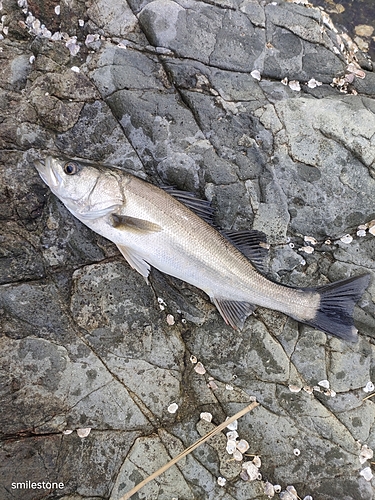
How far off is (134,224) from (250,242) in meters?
1.20

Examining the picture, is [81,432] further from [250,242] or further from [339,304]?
[339,304]

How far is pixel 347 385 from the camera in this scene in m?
4.68

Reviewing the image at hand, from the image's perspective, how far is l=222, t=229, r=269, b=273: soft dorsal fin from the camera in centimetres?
→ 452

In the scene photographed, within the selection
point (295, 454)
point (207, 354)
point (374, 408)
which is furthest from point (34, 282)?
point (374, 408)

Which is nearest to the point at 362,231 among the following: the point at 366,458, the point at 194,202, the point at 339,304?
the point at 339,304

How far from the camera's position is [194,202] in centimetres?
454

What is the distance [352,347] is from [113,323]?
255cm


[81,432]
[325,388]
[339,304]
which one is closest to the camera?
[81,432]

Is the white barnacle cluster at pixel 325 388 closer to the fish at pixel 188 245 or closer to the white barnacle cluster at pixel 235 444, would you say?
the fish at pixel 188 245

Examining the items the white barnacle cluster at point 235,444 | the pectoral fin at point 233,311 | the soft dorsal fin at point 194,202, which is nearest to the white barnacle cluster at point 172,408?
the white barnacle cluster at point 235,444

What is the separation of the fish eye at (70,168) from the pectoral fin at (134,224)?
0.56 meters

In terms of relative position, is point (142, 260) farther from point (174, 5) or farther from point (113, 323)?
point (174, 5)

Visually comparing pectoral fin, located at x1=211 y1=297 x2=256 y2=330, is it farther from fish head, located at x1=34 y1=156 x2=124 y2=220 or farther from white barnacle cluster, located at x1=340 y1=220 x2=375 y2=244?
fish head, located at x1=34 y1=156 x2=124 y2=220

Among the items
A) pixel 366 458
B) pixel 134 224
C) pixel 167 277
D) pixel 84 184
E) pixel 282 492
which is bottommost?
pixel 282 492
